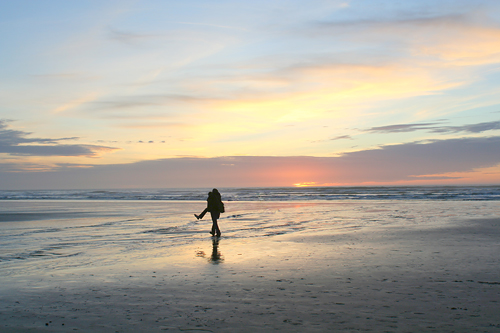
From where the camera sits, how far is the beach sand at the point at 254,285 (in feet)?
19.0

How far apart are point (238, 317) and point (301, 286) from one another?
2172 millimetres

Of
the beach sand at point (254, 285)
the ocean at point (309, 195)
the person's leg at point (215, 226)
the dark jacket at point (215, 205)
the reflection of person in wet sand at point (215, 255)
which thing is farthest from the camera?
the ocean at point (309, 195)

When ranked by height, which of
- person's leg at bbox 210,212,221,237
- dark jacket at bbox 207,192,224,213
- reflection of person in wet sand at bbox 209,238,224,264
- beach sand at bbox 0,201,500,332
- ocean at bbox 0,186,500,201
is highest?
dark jacket at bbox 207,192,224,213

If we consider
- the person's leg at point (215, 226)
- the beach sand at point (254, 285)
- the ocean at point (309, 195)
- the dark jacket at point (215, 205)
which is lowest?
the ocean at point (309, 195)

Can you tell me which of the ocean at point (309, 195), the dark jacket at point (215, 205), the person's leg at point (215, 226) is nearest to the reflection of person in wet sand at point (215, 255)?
the person's leg at point (215, 226)

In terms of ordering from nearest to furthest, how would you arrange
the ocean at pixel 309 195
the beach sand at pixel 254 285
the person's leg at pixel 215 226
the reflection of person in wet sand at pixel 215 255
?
the beach sand at pixel 254 285
the reflection of person in wet sand at pixel 215 255
the person's leg at pixel 215 226
the ocean at pixel 309 195

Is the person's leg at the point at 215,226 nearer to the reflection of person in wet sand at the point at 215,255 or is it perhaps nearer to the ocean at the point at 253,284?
the ocean at the point at 253,284

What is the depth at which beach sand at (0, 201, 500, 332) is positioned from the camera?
228 inches

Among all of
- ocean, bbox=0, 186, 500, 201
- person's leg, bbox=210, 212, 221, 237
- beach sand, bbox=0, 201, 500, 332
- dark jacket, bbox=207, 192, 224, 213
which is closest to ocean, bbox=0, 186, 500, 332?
beach sand, bbox=0, 201, 500, 332

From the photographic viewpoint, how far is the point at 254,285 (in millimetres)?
7891

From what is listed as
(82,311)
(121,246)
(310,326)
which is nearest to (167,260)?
A: (121,246)

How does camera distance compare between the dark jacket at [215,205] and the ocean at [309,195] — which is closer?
the dark jacket at [215,205]

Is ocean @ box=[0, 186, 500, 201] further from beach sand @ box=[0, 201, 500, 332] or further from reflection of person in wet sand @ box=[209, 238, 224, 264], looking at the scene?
beach sand @ box=[0, 201, 500, 332]

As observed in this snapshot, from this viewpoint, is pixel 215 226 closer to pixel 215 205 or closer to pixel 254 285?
pixel 215 205
